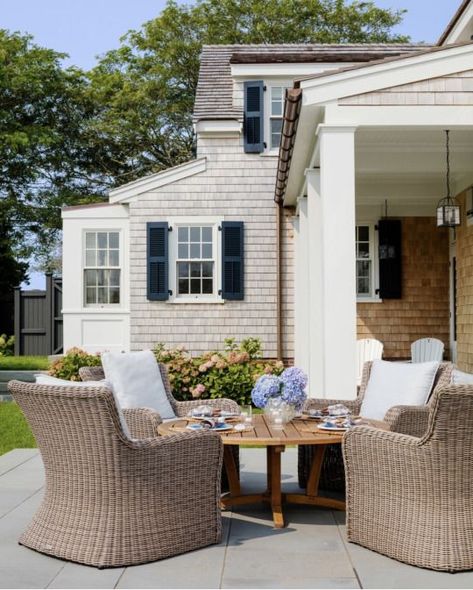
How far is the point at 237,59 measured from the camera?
13.2 m

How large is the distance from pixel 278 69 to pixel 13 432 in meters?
7.34

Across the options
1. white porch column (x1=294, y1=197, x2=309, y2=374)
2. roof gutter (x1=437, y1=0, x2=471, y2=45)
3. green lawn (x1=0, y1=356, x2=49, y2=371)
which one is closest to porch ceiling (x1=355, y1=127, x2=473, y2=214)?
white porch column (x1=294, y1=197, x2=309, y2=374)

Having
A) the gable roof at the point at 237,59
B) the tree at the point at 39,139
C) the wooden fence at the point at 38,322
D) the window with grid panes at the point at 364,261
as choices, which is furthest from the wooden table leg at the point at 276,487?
the tree at the point at 39,139

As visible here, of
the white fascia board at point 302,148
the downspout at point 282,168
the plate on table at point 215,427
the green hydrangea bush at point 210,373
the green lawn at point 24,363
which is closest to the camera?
the plate on table at point 215,427

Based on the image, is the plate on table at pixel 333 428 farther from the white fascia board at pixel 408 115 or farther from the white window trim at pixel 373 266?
the white window trim at pixel 373 266

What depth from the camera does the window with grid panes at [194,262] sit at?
13109 millimetres

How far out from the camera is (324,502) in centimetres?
514

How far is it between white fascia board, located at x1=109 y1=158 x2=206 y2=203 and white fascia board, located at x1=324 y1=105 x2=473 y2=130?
5827mm

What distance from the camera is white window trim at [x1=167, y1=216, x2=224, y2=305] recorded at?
42.8 feet

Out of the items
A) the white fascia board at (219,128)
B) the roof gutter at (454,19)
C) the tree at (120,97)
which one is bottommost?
the white fascia board at (219,128)

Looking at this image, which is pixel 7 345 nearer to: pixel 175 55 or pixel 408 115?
pixel 175 55

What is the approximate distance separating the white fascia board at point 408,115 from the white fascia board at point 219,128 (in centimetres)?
591

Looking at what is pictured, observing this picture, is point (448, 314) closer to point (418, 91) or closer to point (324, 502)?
point (418, 91)

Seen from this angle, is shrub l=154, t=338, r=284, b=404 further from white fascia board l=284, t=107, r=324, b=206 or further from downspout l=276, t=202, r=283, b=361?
white fascia board l=284, t=107, r=324, b=206
